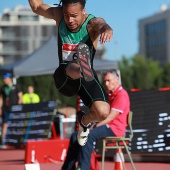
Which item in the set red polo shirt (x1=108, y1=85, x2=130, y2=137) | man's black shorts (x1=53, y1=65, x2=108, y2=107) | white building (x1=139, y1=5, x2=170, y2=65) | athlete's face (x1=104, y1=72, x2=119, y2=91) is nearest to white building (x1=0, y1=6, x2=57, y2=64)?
white building (x1=139, y1=5, x2=170, y2=65)

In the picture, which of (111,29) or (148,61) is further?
(148,61)

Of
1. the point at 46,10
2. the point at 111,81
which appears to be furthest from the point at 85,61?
the point at 111,81

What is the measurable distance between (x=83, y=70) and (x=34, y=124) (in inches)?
421

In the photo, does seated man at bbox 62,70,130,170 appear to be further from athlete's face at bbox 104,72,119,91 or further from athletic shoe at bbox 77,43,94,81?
athletic shoe at bbox 77,43,94,81

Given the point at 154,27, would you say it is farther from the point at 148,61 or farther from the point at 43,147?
the point at 43,147

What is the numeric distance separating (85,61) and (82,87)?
25.9 inches

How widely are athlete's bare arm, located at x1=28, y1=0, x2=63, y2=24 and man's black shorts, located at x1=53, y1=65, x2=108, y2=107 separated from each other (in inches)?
23.5

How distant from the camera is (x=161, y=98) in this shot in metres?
12.4

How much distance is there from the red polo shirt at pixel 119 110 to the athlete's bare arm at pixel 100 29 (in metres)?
2.38

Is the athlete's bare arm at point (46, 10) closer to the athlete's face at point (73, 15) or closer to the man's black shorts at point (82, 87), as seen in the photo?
the athlete's face at point (73, 15)

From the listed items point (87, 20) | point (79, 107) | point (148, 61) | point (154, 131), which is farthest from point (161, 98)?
point (148, 61)

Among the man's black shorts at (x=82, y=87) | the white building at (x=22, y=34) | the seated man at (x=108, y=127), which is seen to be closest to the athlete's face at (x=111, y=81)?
the seated man at (x=108, y=127)

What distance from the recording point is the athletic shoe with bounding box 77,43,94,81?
6977 mm

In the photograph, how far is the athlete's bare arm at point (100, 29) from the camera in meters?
6.88
